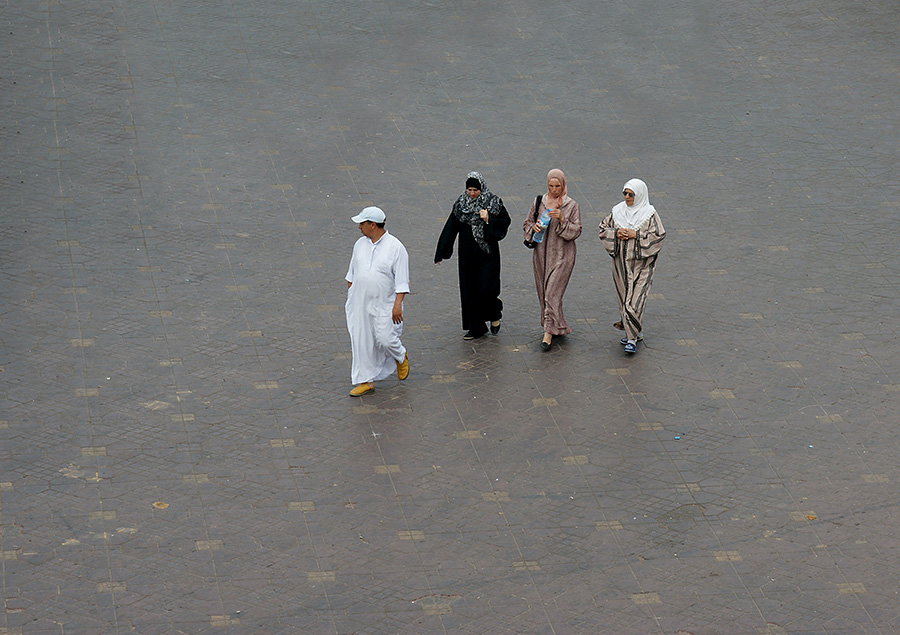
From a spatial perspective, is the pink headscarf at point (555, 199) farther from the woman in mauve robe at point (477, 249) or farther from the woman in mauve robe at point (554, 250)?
the woman in mauve robe at point (477, 249)

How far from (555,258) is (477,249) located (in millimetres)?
706

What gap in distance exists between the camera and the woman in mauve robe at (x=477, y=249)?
11.5 m

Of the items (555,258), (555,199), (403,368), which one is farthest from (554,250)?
(403,368)

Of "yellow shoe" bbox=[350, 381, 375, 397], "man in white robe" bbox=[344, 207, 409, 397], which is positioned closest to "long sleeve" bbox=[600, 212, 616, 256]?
"man in white robe" bbox=[344, 207, 409, 397]

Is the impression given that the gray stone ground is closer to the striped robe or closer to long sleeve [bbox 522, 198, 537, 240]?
the striped robe

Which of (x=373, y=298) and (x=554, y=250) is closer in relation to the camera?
(x=373, y=298)

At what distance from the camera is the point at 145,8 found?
18.7 m

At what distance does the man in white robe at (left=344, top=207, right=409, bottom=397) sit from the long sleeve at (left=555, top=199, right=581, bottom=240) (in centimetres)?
156

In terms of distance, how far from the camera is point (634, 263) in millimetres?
11484

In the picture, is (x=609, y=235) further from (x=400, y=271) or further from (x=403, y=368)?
(x=403, y=368)

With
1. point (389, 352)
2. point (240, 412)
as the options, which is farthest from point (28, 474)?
point (389, 352)

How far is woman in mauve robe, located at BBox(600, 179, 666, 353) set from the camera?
11352mm

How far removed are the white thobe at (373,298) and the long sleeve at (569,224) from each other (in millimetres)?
1557

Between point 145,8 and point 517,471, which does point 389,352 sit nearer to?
point 517,471
